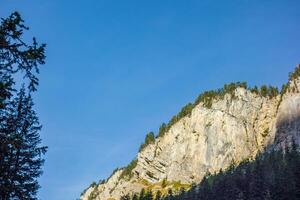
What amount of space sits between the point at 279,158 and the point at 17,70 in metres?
166

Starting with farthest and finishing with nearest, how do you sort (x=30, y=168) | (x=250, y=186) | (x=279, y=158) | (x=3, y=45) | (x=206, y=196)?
(x=279, y=158) → (x=206, y=196) → (x=250, y=186) → (x=30, y=168) → (x=3, y=45)

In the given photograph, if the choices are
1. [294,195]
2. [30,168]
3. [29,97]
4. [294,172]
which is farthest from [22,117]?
[294,172]

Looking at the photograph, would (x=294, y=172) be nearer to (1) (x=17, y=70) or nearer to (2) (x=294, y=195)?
A: (2) (x=294, y=195)

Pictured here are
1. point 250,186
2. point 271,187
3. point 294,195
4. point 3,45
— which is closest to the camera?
point 3,45

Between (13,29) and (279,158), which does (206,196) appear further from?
(13,29)

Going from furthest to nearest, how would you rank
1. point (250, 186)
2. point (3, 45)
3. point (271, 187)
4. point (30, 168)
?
point (250, 186)
point (271, 187)
point (30, 168)
point (3, 45)

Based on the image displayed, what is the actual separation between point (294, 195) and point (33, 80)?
350ft

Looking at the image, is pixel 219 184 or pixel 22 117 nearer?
pixel 22 117

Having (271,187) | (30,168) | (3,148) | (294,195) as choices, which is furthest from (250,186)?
(3,148)

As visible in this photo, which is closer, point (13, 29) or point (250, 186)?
point (13, 29)

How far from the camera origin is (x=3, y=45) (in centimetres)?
1391

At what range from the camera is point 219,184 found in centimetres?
15050

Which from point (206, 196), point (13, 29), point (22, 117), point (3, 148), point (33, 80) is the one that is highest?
point (206, 196)

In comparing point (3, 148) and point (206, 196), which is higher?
point (206, 196)
